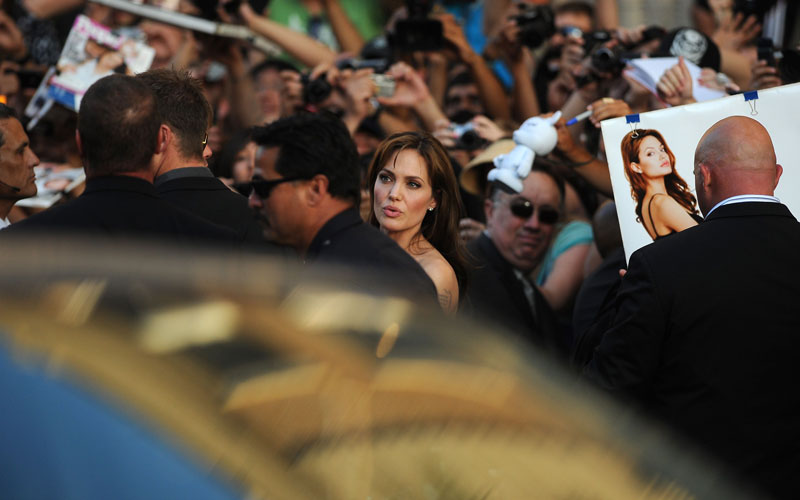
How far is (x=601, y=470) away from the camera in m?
1.73

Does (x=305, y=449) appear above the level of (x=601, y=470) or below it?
above

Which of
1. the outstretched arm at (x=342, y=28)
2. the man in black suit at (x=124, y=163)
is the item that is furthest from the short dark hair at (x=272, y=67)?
the man in black suit at (x=124, y=163)

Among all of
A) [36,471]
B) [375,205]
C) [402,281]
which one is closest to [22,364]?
[36,471]

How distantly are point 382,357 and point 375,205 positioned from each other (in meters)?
2.69

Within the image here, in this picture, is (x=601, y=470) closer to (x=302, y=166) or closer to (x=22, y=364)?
(x=22, y=364)

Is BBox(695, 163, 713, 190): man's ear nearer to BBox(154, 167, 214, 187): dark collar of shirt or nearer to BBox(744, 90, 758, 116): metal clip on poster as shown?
BBox(744, 90, 758, 116): metal clip on poster

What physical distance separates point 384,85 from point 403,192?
217cm

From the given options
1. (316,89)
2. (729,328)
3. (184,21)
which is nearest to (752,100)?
(729,328)

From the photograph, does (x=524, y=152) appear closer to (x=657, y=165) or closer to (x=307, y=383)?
(x=657, y=165)

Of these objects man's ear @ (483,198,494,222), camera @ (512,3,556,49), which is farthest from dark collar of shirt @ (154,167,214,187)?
camera @ (512,3,556,49)

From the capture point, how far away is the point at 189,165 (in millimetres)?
4172

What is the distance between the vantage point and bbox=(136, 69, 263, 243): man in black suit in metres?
4.07

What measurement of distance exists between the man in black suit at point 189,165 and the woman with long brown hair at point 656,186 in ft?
4.83

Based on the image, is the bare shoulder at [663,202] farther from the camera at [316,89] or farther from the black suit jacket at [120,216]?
the camera at [316,89]
